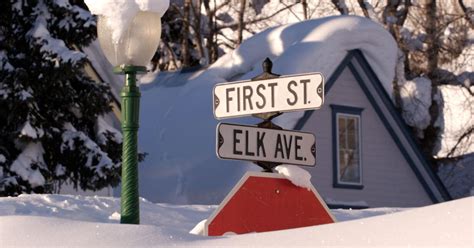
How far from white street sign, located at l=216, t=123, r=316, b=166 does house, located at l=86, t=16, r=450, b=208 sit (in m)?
14.8

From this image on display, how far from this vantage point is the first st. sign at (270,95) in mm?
7707

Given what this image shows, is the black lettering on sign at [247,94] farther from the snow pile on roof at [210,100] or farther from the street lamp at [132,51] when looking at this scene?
the snow pile on roof at [210,100]

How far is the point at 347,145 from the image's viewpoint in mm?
24859

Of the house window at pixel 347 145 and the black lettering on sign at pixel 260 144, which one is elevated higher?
the house window at pixel 347 145

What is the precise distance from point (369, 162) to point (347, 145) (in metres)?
0.68

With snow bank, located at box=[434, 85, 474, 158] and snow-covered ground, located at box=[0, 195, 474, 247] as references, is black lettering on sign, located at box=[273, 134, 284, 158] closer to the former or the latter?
snow-covered ground, located at box=[0, 195, 474, 247]

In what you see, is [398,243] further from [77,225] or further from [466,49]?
[466,49]

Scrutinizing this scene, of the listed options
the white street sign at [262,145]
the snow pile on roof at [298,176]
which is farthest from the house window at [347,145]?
the snow pile on roof at [298,176]

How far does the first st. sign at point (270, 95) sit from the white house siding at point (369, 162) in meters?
15.9

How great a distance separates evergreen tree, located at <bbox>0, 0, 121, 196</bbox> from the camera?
18.4 m

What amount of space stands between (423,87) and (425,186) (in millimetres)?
5347

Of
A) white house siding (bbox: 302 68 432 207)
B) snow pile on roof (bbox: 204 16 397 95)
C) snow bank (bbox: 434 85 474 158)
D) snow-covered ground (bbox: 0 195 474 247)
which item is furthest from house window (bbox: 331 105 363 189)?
snow-covered ground (bbox: 0 195 474 247)

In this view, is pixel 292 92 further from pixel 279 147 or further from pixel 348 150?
pixel 348 150

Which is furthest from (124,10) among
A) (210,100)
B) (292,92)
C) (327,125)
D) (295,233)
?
(210,100)
